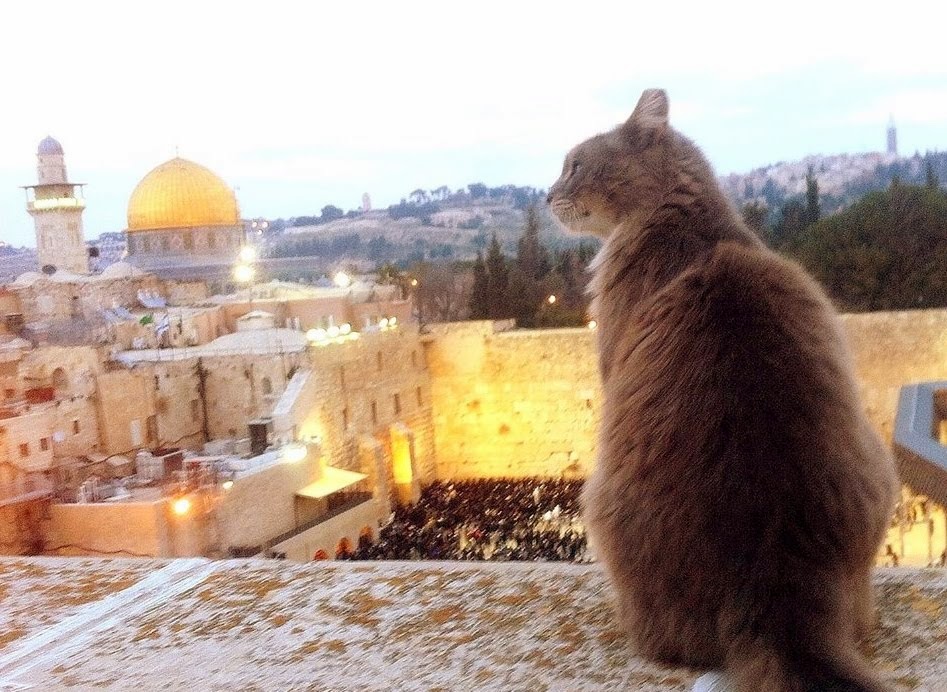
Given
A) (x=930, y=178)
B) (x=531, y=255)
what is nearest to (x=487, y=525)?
(x=531, y=255)

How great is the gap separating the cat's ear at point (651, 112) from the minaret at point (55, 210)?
22.2m

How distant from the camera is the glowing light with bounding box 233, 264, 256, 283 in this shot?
21.0 m

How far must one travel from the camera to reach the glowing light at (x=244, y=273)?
21.0 meters

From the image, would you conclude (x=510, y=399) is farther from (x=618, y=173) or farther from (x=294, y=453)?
(x=618, y=173)

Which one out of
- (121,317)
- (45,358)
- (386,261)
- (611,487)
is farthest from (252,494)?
(386,261)

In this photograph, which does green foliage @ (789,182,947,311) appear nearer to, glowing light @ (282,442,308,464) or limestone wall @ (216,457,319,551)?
glowing light @ (282,442,308,464)

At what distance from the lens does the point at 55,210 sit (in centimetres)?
2219

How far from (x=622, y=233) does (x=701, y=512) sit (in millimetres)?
573

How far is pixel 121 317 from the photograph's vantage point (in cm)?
1627

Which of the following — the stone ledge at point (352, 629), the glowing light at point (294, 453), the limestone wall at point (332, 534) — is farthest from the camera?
the glowing light at point (294, 453)

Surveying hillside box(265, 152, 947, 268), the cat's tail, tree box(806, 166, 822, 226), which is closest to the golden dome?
hillside box(265, 152, 947, 268)

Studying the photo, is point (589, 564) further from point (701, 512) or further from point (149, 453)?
point (149, 453)

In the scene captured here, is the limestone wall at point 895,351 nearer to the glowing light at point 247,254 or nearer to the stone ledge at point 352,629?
the glowing light at point 247,254

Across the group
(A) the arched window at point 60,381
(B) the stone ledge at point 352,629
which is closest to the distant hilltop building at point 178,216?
(A) the arched window at point 60,381
